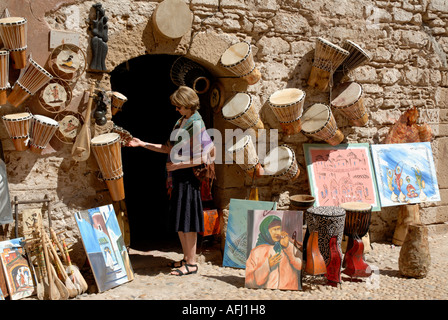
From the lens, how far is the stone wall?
4.09 metres

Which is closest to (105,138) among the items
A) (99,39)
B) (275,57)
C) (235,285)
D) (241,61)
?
(99,39)

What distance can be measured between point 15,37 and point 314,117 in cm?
297

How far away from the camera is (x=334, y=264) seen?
13.4 feet

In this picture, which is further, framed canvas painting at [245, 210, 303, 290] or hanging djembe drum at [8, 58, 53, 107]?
framed canvas painting at [245, 210, 303, 290]

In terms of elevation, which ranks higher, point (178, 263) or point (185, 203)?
point (185, 203)

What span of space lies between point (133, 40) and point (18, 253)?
212cm

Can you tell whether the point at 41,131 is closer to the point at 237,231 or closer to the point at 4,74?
the point at 4,74

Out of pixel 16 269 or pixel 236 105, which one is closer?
pixel 16 269

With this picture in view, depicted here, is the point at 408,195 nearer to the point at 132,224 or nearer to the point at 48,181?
the point at 132,224

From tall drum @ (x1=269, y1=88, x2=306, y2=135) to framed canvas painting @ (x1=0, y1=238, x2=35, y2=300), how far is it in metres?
2.67

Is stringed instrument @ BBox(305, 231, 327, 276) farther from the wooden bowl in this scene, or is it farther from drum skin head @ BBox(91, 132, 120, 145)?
drum skin head @ BBox(91, 132, 120, 145)

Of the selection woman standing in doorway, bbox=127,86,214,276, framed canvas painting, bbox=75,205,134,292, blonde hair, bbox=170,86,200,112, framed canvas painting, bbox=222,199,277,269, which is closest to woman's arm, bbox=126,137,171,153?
woman standing in doorway, bbox=127,86,214,276

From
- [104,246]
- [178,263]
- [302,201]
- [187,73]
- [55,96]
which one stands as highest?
[187,73]

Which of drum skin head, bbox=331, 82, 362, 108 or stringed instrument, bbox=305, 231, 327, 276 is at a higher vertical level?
drum skin head, bbox=331, 82, 362, 108
